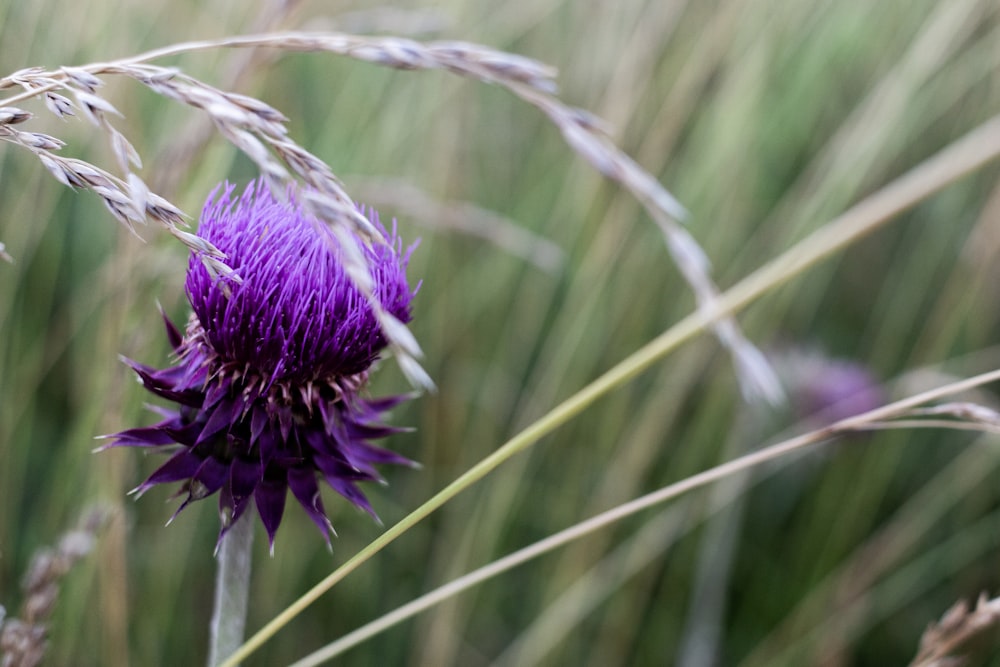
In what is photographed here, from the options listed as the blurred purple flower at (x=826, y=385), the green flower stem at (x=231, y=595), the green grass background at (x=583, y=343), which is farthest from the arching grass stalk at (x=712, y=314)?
the blurred purple flower at (x=826, y=385)

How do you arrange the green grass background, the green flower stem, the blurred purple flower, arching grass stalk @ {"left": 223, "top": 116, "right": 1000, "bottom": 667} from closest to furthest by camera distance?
arching grass stalk @ {"left": 223, "top": 116, "right": 1000, "bottom": 667} < the green flower stem < the green grass background < the blurred purple flower

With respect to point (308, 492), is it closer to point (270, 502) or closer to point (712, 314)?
point (270, 502)

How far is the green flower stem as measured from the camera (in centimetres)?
72

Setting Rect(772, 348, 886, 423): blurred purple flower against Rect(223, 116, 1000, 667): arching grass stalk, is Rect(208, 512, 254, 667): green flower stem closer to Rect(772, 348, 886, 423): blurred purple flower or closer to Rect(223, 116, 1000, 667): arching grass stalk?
Rect(223, 116, 1000, 667): arching grass stalk

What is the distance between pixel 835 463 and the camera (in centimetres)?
171

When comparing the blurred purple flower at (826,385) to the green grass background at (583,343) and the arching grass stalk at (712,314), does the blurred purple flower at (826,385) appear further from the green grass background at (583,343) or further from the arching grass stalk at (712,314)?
the arching grass stalk at (712,314)

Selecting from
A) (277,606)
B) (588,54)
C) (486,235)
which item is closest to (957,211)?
(588,54)

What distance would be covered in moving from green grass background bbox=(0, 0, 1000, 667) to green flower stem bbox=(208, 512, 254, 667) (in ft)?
1.44

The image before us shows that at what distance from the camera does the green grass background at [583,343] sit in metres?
1.33

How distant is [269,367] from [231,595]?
0.19 meters

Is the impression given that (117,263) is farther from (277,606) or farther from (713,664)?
(713,664)

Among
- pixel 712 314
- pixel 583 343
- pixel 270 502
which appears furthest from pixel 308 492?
pixel 583 343

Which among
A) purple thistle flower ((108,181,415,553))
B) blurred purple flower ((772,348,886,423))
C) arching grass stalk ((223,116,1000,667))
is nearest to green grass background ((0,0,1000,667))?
blurred purple flower ((772,348,886,423))

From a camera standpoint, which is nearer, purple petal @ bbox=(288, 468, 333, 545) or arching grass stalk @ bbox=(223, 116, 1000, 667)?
arching grass stalk @ bbox=(223, 116, 1000, 667)
